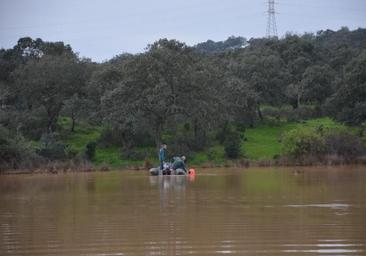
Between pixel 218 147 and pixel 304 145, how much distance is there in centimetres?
1177

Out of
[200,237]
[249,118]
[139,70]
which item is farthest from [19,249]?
[249,118]

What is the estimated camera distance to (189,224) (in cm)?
1348

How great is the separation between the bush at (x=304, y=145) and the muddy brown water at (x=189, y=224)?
91.1ft

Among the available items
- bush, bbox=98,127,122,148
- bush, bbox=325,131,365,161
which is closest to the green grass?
bush, bbox=325,131,365,161

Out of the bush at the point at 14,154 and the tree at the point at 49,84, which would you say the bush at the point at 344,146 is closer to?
the bush at the point at 14,154

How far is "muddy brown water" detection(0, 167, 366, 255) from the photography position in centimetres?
1076

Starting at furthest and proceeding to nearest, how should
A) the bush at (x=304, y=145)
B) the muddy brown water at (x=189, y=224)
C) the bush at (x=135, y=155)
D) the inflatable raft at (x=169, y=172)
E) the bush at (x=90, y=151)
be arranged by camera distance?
the bush at (x=135, y=155), the bush at (x=90, y=151), the bush at (x=304, y=145), the inflatable raft at (x=169, y=172), the muddy brown water at (x=189, y=224)

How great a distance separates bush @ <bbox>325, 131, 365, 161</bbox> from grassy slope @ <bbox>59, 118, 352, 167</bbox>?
5.17 metres

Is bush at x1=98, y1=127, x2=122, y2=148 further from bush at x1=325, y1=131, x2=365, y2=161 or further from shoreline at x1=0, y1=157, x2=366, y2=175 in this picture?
bush at x1=325, y1=131, x2=365, y2=161

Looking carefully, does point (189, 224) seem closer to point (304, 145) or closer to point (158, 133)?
point (304, 145)

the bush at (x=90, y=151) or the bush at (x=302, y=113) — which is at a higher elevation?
the bush at (x=302, y=113)

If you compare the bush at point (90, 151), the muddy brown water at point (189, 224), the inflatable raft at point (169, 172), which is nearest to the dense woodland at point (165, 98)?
the bush at point (90, 151)

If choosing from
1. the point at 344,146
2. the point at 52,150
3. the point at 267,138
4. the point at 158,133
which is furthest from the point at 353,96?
the point at 52,150

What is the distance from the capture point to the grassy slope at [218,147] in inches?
2120
